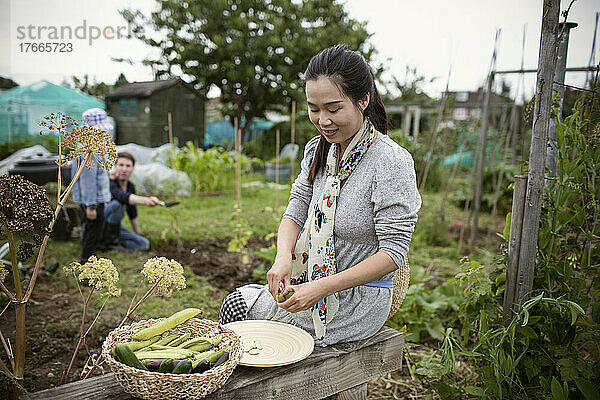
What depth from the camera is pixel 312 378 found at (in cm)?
170

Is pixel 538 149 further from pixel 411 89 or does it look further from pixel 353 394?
pixel 411 89

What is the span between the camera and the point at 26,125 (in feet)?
31.6

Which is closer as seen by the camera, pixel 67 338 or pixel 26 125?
pixel 67 338

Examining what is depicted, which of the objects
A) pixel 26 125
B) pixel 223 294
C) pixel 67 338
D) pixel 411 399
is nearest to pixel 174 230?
pixel 223 294

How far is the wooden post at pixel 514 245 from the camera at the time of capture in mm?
2113

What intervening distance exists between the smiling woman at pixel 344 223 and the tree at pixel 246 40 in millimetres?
14697

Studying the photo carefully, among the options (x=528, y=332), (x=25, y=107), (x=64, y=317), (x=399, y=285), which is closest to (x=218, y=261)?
(x=64, y=317)

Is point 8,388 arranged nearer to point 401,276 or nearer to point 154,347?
point 154,347

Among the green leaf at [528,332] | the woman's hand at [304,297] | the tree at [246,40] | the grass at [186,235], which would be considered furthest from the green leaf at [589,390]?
the tree at [246,40]

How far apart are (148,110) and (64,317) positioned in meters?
10.8

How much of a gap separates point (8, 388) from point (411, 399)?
1.98 meters

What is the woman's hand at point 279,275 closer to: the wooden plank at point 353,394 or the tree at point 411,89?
the wooden plank at point 353,394

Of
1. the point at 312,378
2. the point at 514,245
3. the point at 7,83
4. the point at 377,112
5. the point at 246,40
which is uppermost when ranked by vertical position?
the point at 246,40

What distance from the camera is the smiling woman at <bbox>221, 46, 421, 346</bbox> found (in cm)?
172
